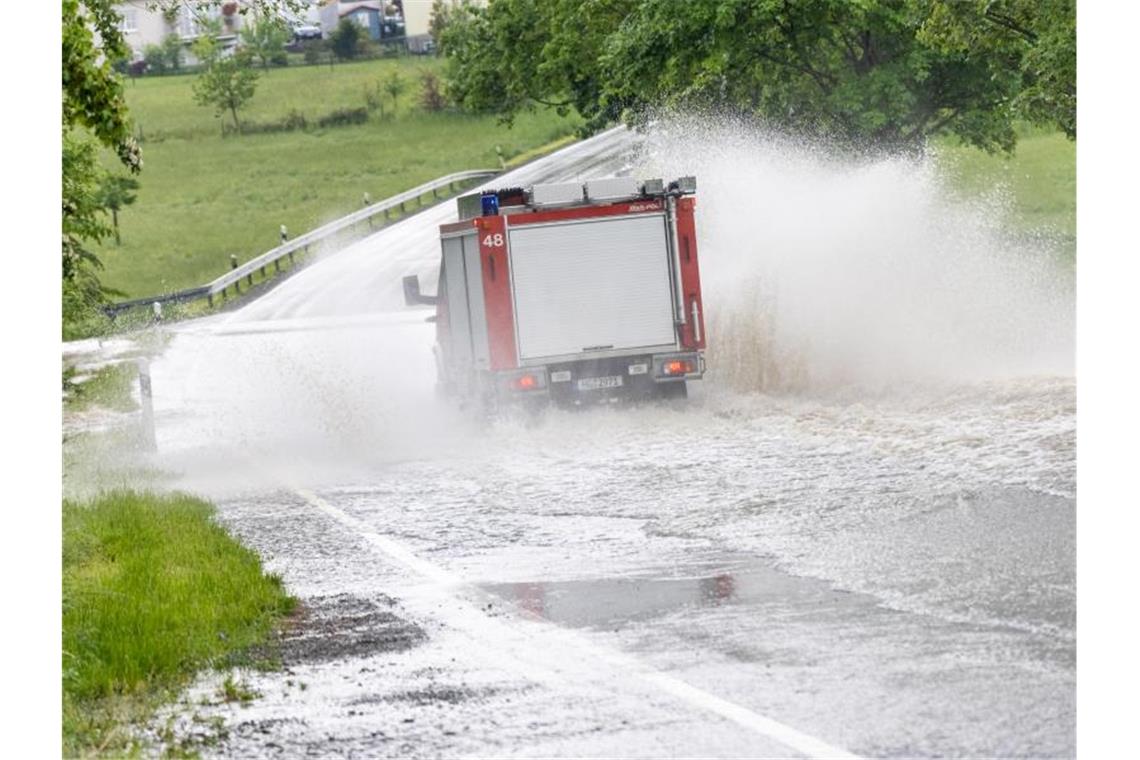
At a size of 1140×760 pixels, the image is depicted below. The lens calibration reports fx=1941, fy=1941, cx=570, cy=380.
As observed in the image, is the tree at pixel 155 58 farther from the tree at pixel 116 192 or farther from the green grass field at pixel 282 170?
the tree at pixel 116 192

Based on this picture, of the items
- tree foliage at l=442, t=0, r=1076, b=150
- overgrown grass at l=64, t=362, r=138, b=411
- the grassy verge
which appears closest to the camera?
the grassy verge

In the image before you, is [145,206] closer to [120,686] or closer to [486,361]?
[486,361]

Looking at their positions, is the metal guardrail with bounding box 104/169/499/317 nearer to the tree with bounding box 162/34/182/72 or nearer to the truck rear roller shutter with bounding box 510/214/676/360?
the tree with bounding box 162/34/182/72

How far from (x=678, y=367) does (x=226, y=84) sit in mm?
5984

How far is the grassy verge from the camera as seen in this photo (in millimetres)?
9086

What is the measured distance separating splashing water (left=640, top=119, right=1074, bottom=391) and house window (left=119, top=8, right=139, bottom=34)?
38.4ft

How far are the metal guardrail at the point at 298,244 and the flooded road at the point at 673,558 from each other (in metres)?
1.04

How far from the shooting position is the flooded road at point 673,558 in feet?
26.5

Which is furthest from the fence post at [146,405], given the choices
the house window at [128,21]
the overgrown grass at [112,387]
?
the house window at [128,21]

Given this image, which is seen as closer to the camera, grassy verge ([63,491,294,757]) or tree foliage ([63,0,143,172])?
grassy verge ([63,491,294,757])

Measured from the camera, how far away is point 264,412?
26.2m

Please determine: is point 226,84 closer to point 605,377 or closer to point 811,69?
point 605,377

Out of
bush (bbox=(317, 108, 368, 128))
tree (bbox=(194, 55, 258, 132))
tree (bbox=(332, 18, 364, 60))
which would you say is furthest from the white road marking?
bush (bbox=(317, 108, 368, 128))

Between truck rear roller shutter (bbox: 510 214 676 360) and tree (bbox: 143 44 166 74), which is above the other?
tree (bbox: 143 44 166 74)
